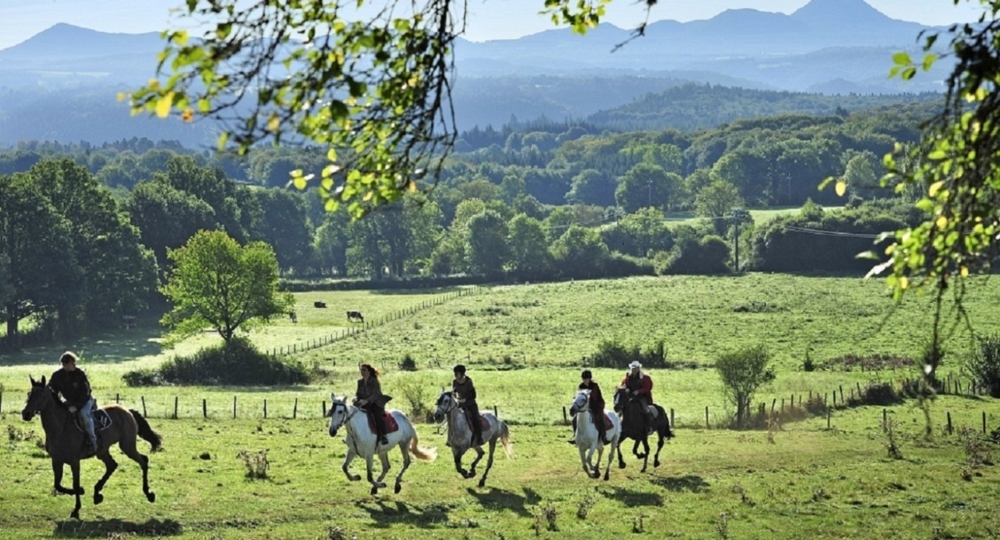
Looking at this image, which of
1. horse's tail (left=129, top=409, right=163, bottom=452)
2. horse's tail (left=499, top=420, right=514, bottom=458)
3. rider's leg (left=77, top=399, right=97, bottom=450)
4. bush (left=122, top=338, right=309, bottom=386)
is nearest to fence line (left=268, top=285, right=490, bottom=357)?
bush (left=122, top=338, right=309, bottom=386)

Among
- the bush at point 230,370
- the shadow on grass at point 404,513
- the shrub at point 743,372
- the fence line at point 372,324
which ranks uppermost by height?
the shadow on grass at point 404,513

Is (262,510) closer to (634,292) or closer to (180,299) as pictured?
(180,299)

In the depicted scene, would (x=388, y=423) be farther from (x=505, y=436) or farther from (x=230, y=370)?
(x=230, y=370)

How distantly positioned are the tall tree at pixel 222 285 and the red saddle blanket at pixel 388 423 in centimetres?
4681

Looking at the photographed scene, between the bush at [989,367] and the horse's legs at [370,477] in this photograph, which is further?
the bush at [989,367]

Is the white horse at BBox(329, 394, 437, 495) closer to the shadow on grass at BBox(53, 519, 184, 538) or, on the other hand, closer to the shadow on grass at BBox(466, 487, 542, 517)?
the shadow on grass at BBox(466, 487, 542, 517)

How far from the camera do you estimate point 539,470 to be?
3022 cm

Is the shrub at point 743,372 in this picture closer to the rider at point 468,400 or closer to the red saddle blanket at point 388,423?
the rider at point 468,400

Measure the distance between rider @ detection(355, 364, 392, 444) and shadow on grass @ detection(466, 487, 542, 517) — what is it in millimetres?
2385

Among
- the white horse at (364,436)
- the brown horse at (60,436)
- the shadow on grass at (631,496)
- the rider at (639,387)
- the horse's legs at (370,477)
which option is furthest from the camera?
the rider at (639,387)

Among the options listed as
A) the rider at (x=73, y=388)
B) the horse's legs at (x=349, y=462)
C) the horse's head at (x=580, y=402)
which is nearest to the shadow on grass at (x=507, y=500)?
the horse's head at (x=580, y=402)

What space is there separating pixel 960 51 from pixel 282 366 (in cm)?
5685

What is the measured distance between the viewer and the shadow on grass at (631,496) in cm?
2594

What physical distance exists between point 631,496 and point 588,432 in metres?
2.10
